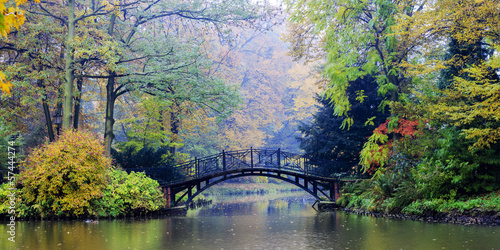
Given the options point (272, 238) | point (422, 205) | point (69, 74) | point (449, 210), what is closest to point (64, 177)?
point (69, 74)

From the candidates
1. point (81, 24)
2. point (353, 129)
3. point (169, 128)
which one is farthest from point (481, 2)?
point (169, 128)

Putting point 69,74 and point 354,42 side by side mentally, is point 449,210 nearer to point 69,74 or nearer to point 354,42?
point 354,42

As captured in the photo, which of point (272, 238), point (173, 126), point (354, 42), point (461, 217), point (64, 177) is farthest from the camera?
point (173, 126)

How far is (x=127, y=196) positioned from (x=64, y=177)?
2475 mm

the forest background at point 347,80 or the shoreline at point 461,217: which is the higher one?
the forest background at point 347,80

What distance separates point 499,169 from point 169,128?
17496mm

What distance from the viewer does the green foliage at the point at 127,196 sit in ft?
50.1

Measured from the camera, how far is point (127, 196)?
625 inches

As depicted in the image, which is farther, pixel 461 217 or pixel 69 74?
pixel 69 74

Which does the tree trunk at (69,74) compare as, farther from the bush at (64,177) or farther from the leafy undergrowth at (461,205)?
the leafy undergrowth at (461,205)

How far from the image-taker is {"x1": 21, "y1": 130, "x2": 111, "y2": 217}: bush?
13.9 metres

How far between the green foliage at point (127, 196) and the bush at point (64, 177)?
1.90 ft

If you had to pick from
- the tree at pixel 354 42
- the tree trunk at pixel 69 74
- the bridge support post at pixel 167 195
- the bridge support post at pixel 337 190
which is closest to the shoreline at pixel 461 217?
the tree at pixel 354 42

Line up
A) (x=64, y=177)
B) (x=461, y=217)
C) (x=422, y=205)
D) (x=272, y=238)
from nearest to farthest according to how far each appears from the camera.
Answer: (x=272, y=238)
(x=461, y=217)
(x=422, y=205)
(x=64, y=177)
